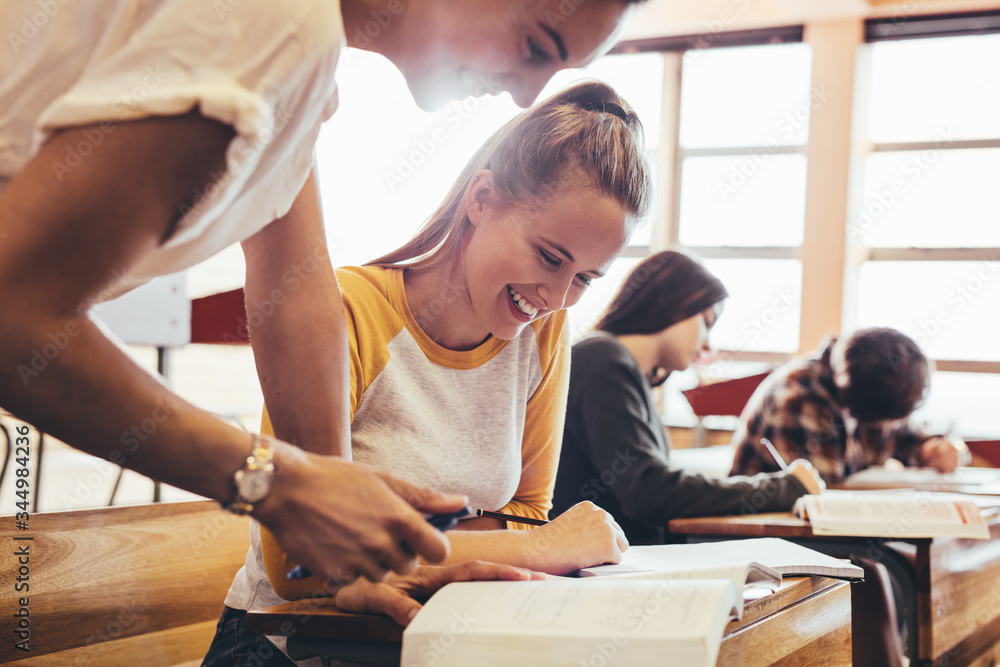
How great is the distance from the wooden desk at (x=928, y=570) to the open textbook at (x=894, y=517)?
0.15 feet

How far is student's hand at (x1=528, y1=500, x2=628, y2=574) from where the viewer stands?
0.97 meters

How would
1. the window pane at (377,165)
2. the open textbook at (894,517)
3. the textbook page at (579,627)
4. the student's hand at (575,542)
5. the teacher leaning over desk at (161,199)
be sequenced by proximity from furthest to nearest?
the window pane at (377,165)
the open textbook at (894,517)
the student's hand at (575,542)
the textbook page at (579,627)
the teacher leaning over desk at (161,199)

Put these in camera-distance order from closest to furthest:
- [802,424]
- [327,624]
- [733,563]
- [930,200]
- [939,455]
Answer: [327,624] → [733,563] → [802,424] → [939,455] → [930,200]

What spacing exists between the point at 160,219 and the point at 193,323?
2.08m

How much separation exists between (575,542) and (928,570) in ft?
3.21

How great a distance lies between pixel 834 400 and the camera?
2.50 meters

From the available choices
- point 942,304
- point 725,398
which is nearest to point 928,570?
point 725,398

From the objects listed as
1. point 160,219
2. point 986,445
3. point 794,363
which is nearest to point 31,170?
point 160,219

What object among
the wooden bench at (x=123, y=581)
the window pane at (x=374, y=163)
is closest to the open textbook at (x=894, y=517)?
the wooden bench at (x=123, y=581)

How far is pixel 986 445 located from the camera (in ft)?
12.6

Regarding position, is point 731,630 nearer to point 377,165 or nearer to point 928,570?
point 928,570

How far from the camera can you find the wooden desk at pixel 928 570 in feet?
5.21

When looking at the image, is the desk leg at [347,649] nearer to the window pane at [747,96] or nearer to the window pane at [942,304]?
the window pane at [942,304]

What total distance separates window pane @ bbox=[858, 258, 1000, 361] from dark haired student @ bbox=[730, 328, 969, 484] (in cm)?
276
